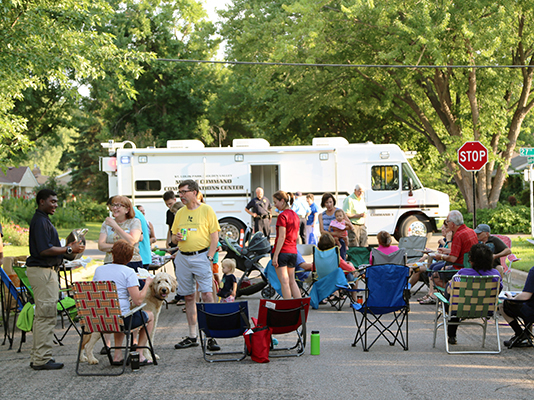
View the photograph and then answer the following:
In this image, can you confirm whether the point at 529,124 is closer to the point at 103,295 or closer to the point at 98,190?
the point at 103,295

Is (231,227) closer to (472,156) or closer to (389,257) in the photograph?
(472,156)

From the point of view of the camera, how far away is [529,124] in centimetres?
2430

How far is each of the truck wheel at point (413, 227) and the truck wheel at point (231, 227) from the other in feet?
15.3

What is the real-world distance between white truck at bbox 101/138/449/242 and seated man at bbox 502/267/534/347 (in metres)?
10.7

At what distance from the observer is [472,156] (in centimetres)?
1433

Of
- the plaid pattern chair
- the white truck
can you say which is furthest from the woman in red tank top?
the white truck

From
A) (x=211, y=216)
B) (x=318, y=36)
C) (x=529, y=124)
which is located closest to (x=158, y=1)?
(x=318, y=36)

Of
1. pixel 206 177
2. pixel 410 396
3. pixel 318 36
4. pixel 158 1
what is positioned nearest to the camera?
pixel 410 396

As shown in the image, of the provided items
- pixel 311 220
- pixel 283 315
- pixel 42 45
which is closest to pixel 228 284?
pixel 283 315

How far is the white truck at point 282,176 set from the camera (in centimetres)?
1748

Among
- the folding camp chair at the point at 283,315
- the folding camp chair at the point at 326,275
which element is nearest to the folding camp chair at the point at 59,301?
the folding camp chair at the point at 283,315

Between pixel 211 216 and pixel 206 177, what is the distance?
10.4 m

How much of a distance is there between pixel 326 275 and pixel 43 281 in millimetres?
4262

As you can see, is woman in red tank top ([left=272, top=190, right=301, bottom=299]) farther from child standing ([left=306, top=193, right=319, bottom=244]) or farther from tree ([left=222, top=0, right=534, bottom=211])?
tree ([left=222, top=0, right=534, bottom=211])
